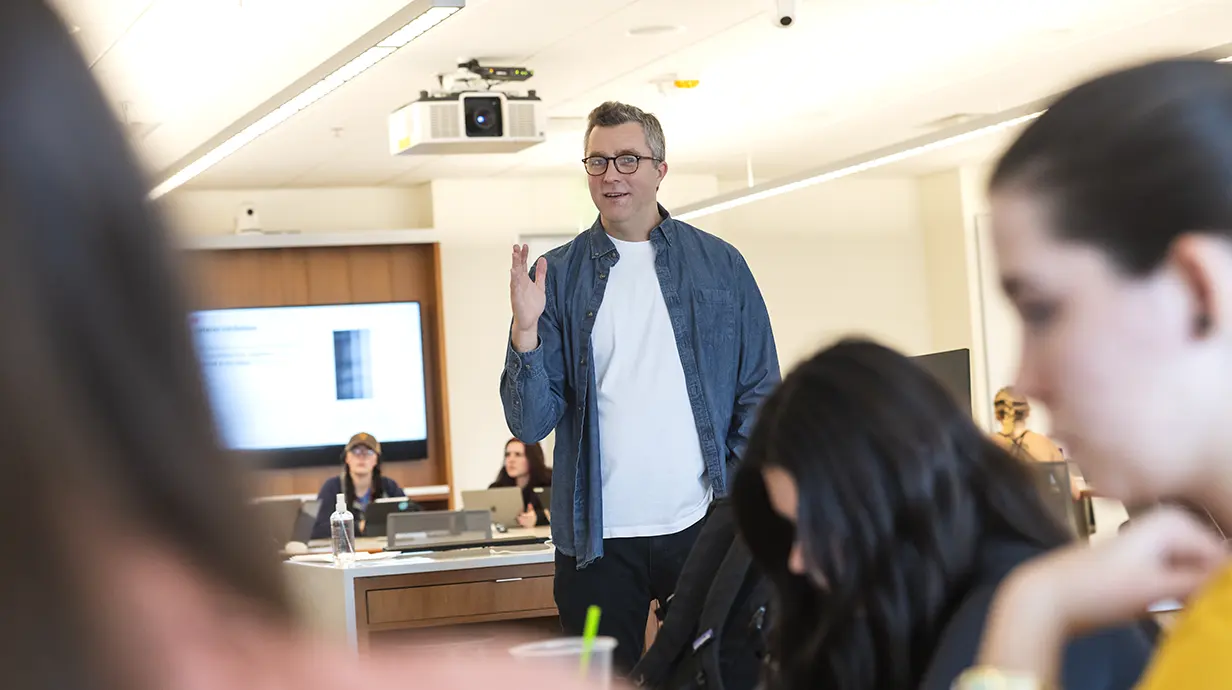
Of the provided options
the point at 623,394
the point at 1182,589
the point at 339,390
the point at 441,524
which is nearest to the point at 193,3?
the point at 441,524

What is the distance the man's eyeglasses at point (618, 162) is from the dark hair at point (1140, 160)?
237cm

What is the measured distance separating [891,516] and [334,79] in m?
4.42

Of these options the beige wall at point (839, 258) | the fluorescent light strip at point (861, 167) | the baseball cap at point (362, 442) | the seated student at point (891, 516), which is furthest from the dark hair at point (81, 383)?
the beige wall at point (839, 258)

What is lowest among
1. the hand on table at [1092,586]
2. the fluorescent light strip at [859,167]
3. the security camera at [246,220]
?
the hand on table at [1092,586]

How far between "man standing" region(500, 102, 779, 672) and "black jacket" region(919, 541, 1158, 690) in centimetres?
160

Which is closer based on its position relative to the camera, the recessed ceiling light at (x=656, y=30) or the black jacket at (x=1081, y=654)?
the black jacket at (x=1081, y=654)

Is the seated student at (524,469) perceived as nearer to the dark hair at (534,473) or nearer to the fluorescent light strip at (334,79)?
the dark hair at (534,473)

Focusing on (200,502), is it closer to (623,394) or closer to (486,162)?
(623,394)

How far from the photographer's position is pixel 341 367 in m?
9.70

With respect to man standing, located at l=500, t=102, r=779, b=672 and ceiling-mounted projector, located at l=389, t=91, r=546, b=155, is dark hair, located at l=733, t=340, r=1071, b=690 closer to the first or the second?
man standing, located at l=500, t=102, r=779, b=672

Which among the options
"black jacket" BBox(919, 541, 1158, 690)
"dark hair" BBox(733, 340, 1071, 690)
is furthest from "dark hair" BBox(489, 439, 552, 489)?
"black jacket" BBox(919, 541, 1158, 690)

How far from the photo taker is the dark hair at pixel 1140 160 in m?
0.79

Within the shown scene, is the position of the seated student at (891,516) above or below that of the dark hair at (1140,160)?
below

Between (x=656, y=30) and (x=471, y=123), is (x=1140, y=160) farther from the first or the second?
(x=471, y=123)
